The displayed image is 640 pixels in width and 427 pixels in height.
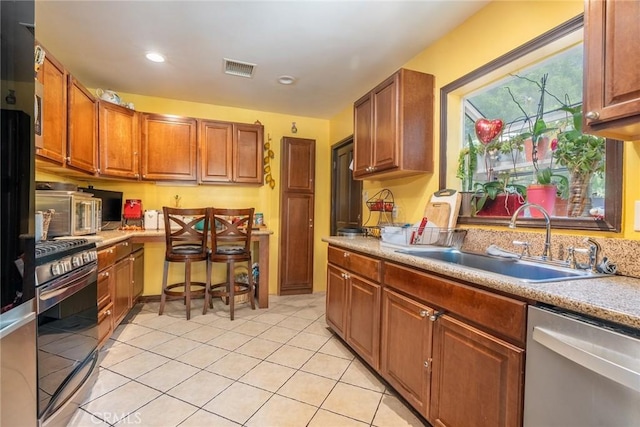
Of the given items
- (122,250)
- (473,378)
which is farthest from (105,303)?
(473,378)

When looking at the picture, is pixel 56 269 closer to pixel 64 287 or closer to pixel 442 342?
pixel 64 287

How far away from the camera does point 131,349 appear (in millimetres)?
2387

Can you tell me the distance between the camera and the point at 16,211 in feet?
3.21

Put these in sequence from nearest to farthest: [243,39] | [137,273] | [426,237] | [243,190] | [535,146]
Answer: [535,146] < [426,237] < [243,39] < [137,273] < [243,190]

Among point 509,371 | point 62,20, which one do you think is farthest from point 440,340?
point 62,20

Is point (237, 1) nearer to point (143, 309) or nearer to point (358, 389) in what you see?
point (358, 389)

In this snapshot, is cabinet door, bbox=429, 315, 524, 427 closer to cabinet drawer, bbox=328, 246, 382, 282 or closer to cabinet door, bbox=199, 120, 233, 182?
cabinet drawer, bbox=328, 246, 382, 282

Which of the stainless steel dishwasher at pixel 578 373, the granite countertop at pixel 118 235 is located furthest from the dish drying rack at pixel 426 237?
the granite countertop at pixel 118 235

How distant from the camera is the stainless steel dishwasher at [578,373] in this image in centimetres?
74

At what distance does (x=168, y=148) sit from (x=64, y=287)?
2338 mm

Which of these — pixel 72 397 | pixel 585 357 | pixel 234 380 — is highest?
pixel 585 357

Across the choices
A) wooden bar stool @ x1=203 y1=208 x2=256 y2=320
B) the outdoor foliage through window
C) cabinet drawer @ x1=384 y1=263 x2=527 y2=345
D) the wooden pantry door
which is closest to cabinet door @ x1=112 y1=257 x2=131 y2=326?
wooden bar stool @ x1=203 y1=208 x2=256 y2=320

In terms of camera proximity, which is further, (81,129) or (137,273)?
(137,273)

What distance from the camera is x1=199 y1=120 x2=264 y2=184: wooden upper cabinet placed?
11.8 ft
